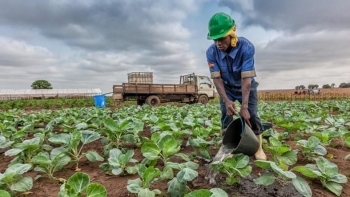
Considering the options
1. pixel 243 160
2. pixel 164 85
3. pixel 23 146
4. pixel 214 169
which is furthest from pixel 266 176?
pixel 164 85

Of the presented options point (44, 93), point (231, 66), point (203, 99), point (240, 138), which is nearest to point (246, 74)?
point (231, 66)

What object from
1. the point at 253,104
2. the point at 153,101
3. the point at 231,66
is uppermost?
the point at 231,66

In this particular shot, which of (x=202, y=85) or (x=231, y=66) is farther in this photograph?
(x=202, y=85)

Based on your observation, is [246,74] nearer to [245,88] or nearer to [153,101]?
[245,88]

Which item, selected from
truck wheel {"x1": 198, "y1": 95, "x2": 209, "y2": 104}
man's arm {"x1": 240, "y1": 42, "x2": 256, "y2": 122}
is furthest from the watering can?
truck wheel {"x1": 198, "y1": 95, "x2": 209, "y2": 104}

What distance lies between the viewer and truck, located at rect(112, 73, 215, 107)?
15266 mm

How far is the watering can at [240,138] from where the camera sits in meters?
2.23

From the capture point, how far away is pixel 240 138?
8.48 feet

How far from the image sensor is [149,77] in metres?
23.3

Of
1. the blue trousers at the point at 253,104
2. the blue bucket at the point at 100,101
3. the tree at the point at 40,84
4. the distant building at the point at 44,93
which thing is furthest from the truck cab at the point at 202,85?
the tree at the point at 40,84

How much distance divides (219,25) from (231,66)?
516 millimetres

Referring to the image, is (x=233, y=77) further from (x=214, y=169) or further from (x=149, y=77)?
(x=149, y=77)

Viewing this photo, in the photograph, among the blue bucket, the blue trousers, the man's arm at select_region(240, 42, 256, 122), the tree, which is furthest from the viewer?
the tree

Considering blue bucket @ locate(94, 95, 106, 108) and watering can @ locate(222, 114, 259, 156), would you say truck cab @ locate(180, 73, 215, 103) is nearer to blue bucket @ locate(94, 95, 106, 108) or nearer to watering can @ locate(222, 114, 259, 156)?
blue bucket @ locate(94, 95, 106, 108)
